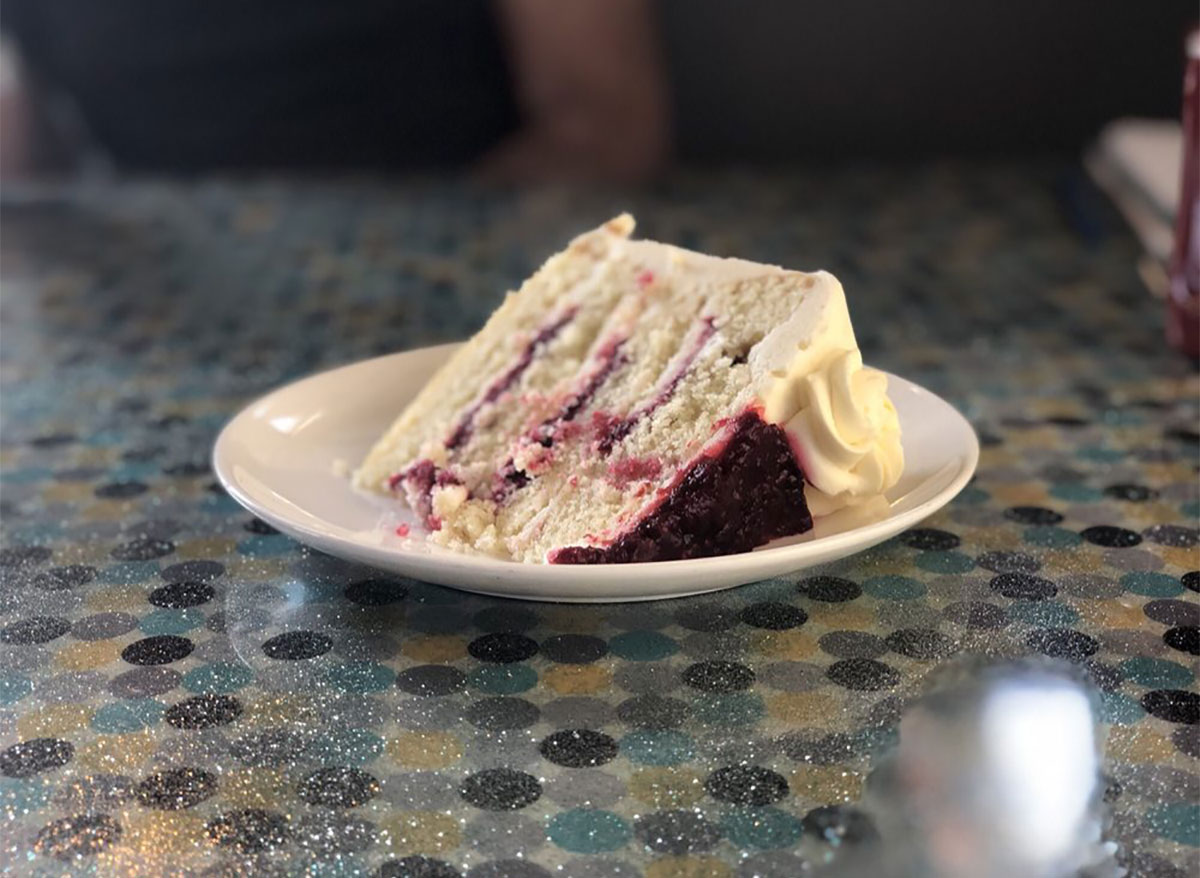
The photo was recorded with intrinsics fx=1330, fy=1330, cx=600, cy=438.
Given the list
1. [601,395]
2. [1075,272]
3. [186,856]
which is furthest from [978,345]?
[186,856]

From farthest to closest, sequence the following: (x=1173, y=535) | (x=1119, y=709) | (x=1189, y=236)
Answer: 1. (x=1189, y=236)
2. (x=1173, y=535)
3. (x=1119, y=709)

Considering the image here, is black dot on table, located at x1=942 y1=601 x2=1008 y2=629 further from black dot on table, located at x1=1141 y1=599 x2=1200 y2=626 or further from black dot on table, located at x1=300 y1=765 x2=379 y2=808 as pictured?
black dot on table, located at x1=300 y1=765 x2=379 y2=808

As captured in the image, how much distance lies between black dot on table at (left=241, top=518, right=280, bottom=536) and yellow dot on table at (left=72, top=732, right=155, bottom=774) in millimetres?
272

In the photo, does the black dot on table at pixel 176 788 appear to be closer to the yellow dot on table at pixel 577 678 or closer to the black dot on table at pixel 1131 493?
the yellow dot on table at pixel 577 678

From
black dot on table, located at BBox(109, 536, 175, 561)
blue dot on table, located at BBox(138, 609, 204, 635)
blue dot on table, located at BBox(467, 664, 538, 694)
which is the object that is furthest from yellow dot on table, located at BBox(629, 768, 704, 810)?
black dot on table, located at BBox(109, 536, 175, 561)

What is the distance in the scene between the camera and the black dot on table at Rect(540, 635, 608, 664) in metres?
0.75

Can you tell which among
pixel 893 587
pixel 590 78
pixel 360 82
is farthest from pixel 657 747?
pixel 360 82

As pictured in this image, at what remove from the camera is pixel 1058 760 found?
24.8 inches

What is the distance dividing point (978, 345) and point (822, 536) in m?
0.61

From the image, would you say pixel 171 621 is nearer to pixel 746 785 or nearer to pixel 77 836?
pixel 77 836

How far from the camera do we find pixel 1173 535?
2.96 ft

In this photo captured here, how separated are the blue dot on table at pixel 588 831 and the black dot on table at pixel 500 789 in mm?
22

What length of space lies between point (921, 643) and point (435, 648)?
276 mm

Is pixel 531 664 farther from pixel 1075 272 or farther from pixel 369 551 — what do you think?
pixel 1075 272
